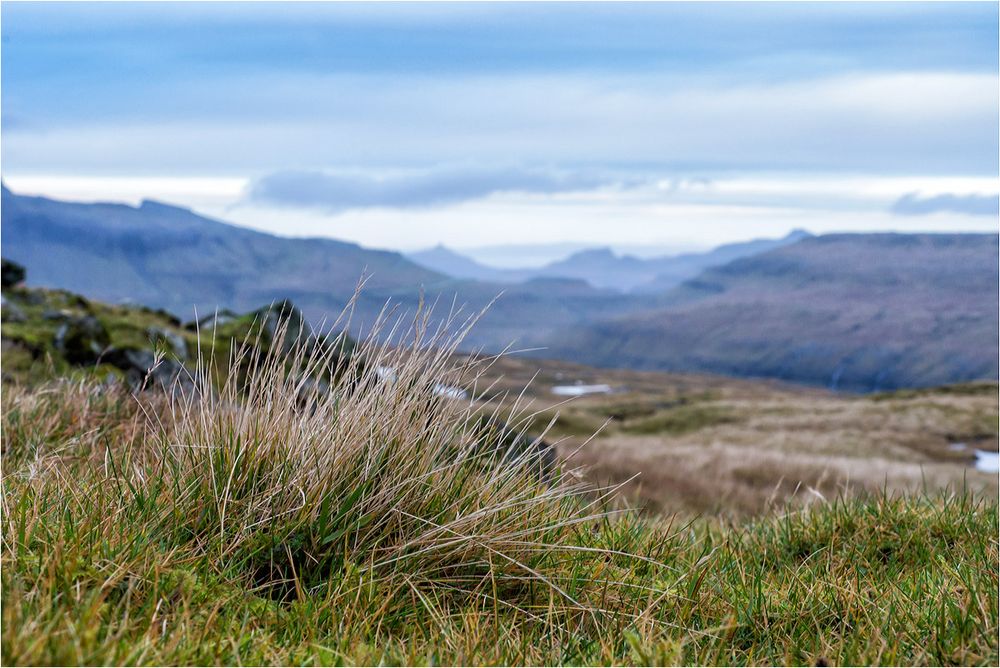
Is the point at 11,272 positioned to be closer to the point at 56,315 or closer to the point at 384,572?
the point at 56,315

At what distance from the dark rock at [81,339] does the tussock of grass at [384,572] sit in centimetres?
661

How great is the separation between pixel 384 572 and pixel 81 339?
8.95 meters

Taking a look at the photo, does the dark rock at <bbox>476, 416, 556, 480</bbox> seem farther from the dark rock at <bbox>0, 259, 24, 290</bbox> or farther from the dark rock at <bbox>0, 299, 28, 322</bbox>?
the dark rock at <bbox>0, 259, 24, 290</bbox>

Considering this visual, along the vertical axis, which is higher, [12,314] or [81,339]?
[12,314]

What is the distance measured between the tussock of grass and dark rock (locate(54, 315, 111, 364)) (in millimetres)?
6615

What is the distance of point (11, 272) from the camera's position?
17656 mm

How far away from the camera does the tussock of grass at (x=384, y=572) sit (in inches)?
114

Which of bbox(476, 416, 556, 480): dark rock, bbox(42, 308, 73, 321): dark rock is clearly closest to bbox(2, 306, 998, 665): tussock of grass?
bbox(476, 416, 556, 480): dark rock

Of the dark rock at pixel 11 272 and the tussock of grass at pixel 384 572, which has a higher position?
the dark rock at pixel 11 272

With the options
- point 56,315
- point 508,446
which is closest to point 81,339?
point 56,315

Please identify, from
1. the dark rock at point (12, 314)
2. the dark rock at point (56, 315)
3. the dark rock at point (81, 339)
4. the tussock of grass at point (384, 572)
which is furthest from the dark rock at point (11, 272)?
the tussock of grass at point (384, 572)

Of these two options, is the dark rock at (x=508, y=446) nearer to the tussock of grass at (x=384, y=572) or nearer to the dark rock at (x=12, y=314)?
the tussock of grass at (x=384, y=572)

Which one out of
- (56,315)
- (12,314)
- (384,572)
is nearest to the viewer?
(384,572)

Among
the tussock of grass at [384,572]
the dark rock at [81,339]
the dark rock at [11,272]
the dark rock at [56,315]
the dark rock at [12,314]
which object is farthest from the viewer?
the dark rock at [11,272]
